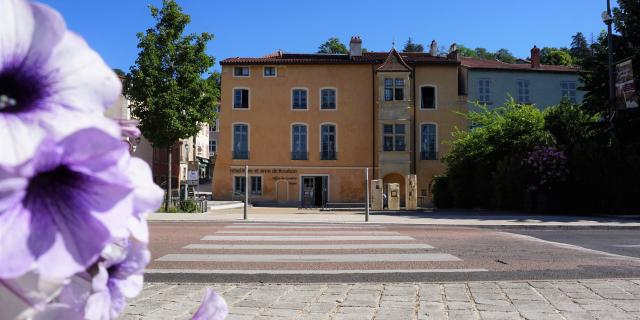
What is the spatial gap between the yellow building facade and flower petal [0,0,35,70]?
37588mm

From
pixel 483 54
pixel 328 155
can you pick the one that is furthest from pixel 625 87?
pixel 483 54

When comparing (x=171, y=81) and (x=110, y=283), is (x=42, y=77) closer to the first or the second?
(x=110, y=283)

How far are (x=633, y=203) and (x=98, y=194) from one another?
2387cm

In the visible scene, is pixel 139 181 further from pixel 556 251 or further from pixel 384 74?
pixel 384 74

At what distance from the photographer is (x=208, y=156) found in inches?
2842

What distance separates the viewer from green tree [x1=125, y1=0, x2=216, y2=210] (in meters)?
22.5

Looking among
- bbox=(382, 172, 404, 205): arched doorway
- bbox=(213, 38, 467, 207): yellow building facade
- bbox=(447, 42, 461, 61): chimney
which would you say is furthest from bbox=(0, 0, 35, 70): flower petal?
bbox=(447, 42, 461, 61): chimney

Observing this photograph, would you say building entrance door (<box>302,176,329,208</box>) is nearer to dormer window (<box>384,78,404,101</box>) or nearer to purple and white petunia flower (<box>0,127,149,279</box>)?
dormer window (<box>384,78,404,101</box>)

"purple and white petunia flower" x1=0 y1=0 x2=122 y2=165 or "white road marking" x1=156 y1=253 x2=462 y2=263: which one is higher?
"purple and white petunia flower" x1=0 y1=0 x2=122 y2=165

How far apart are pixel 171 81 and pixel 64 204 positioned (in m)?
23.2

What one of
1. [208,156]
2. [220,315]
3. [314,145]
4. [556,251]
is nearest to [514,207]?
[556,251]

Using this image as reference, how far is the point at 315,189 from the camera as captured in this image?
126ft

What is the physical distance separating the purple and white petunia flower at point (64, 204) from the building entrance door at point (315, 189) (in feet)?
124

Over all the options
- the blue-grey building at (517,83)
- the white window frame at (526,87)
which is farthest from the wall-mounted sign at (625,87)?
the white window frame at (526,87)
